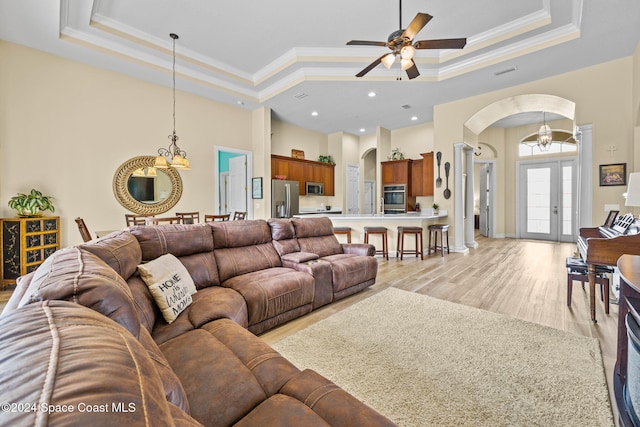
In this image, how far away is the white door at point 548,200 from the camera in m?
7.27

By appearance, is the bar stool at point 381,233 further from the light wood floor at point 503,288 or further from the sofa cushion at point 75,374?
the sofa cushion at point 75,374

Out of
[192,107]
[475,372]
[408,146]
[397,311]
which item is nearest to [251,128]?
[192,107]

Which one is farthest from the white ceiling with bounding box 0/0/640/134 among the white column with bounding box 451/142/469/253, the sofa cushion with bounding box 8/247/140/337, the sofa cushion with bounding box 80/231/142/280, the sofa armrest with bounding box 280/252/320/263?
the sofa cushion with bounding box 8/247/140/337

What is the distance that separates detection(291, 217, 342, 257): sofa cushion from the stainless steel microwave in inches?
151

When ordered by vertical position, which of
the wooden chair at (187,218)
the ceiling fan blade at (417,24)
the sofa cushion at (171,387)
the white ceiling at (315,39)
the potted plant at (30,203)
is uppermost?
the white ceiling at (315,39)

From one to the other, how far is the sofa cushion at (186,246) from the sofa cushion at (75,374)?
5.74 ft

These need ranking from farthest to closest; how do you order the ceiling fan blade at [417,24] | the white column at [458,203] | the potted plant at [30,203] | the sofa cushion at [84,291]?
the white column at [458,203] → the potted plant at [30,203] → the ceiling fan blade at [417,24] → the sofa cushion at [84,291]

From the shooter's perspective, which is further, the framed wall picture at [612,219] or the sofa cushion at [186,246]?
the framed wall picture at [612,219]

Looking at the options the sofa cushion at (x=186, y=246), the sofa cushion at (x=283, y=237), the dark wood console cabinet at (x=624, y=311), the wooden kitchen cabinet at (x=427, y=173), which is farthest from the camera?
the wooden kitchen cabinet at (x=427, y=173)

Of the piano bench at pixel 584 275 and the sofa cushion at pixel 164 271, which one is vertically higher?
the sofa cushion at pixel 164 271

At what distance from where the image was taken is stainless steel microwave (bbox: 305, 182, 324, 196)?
768 centimetres

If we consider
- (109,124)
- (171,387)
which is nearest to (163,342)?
(171,387)

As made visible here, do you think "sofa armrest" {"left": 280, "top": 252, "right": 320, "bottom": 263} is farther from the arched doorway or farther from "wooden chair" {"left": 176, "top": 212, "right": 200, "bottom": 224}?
the arched doorway

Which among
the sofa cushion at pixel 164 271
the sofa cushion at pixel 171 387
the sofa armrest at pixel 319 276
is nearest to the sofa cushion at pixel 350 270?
the sofa armrest at pixel 319 276
